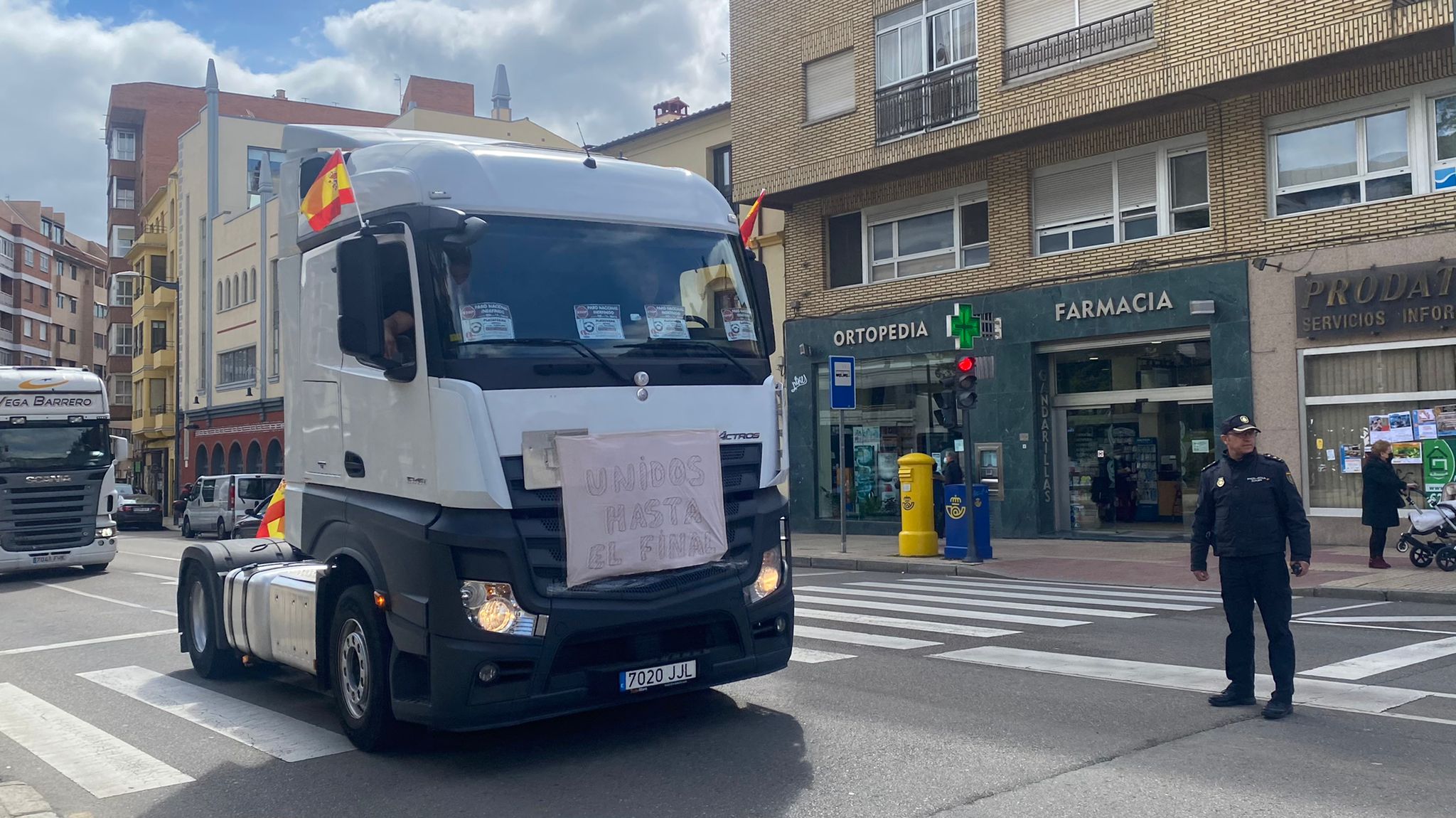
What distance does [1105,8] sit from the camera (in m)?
19.6

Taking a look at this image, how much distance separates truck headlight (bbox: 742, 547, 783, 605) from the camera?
21.4 feet

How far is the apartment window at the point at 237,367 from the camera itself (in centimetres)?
4188

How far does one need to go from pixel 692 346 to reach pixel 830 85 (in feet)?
62.8

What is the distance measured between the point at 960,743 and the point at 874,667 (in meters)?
2.35

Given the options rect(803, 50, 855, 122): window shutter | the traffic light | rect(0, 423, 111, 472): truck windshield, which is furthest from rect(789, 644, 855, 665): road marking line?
rect(803, 50, 855, 122): window shutter

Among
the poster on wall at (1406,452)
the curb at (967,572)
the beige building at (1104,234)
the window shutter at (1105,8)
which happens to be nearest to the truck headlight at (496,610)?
the curb at (967,572)

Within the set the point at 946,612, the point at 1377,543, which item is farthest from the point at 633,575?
the point at 1377,543

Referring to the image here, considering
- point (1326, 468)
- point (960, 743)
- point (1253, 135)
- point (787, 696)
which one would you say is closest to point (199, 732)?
point (787, 696)

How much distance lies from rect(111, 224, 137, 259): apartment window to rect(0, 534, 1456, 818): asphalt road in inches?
2796

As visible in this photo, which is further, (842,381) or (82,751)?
(842,381)

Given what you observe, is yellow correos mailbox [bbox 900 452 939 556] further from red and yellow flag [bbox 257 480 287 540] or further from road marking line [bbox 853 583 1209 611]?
red and yellow flag [bbox 257 480 287 540]

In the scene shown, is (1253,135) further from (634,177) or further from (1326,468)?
(634,177)

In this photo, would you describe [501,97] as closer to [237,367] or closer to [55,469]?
[237,367]

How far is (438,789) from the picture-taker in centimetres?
579
